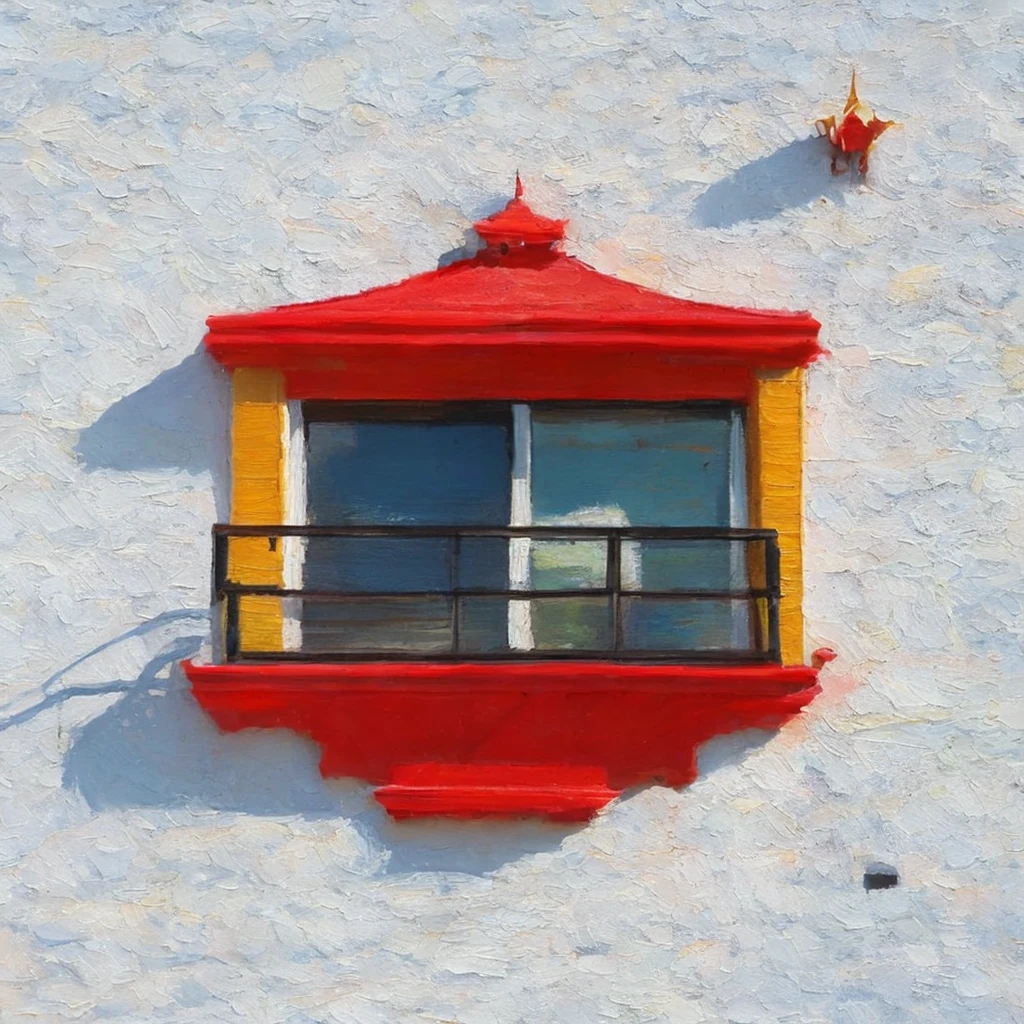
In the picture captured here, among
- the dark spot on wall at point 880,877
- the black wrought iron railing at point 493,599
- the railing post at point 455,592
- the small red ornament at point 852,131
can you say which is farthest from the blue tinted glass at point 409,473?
the dark spot on wall at point 880,877

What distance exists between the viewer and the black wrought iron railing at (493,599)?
17.7ft

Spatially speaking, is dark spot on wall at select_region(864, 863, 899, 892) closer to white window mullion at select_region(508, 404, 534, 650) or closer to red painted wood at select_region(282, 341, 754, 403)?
white window mullion at select_region(508, 404, 534, 650)

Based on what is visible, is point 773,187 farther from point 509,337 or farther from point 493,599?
point 493,599

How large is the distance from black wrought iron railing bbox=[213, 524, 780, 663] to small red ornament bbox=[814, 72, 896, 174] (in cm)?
150

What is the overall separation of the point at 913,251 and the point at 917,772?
75.7 inches

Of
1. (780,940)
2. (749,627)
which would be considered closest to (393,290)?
(749,627)

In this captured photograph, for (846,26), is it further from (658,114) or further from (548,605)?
(548,605)

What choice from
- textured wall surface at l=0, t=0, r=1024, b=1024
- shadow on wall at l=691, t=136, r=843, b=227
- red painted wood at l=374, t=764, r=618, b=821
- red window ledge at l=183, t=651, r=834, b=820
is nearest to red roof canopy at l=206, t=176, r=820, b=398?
textured wall surface at l=0, t=0, r=1024, b=1024

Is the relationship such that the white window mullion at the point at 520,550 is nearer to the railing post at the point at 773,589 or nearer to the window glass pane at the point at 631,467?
the window glass pane at the point at 631,467

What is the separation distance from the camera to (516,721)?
17.3ft

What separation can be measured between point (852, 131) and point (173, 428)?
2.74m

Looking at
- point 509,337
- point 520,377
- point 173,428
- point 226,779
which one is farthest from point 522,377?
point 226,779

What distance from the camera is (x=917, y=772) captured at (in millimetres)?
5355

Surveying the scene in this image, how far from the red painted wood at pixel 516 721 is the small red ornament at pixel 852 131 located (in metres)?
1.97
